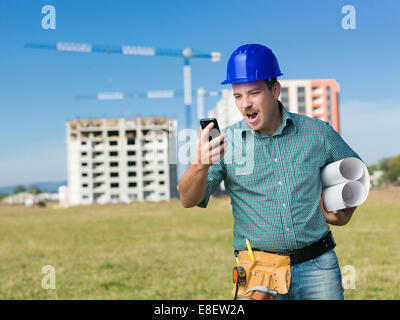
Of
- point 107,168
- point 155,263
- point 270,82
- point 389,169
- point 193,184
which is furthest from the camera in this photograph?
point 107,168

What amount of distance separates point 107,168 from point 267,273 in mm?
129149

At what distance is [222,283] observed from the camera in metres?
11.3

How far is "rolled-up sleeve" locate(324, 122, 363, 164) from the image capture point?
331cm

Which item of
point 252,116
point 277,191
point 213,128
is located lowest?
point 277,191

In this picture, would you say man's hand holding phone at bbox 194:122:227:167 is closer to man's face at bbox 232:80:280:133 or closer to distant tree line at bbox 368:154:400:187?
man's face at bbox 232:80:280:133

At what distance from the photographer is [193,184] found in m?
2.89

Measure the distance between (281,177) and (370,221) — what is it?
81.3 feet

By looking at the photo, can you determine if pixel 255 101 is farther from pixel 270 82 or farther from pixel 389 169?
pixel 389 169

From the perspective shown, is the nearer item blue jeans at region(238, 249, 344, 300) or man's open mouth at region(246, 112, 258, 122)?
man's open mouth at region(246, 112, 258, 122)

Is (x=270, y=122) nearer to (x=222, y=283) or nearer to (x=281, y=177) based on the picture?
(x=281, y=177)

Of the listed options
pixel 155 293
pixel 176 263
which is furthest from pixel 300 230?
pixel 176 263

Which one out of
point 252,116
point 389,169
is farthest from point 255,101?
point 389,169

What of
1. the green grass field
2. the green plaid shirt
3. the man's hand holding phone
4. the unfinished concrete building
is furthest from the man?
the unfinished concrete building

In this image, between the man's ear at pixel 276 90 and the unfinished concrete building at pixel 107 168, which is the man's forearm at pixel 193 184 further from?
the unfinished concrete building at pixel 107 168
